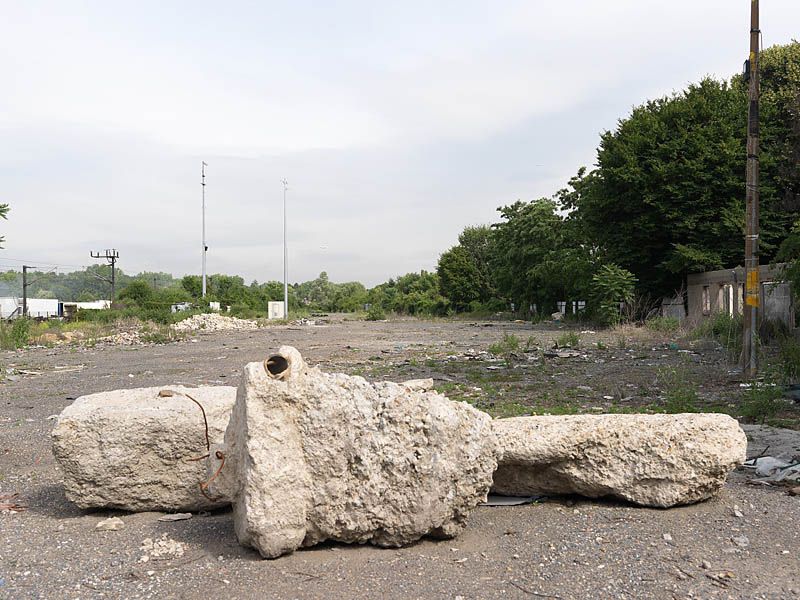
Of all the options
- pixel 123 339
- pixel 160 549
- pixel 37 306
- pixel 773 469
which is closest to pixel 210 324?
pixel 123 339

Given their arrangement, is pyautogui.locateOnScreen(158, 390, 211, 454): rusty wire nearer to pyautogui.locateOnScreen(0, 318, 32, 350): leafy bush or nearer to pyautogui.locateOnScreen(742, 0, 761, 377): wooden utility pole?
pyautogui.locateOnScreen(742, 0, 761, 377): wooden utility pole

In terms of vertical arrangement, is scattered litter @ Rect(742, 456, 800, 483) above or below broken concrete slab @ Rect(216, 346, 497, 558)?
below

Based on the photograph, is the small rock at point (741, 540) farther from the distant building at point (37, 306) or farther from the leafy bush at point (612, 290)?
the distant building at point (37, 306)

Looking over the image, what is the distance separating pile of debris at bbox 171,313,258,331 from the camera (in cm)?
3578

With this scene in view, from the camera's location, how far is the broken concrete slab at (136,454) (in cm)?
483

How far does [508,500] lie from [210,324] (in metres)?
34.1

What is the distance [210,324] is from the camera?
3728 centimetres

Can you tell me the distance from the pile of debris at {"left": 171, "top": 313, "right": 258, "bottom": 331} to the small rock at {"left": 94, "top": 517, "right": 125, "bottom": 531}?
30573mm

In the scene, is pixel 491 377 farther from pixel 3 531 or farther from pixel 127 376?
pixel 3 531

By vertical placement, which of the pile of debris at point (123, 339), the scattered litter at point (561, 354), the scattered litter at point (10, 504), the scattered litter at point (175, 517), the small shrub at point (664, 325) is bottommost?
the scattered litter at point (10, 504)

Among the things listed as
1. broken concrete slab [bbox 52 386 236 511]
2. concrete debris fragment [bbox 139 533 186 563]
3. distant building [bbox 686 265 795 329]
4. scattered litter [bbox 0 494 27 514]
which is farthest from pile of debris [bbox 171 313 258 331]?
concrete debris fragment [bbox 139 533 186 563]

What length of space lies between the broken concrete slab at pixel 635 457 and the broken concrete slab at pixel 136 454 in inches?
88.5

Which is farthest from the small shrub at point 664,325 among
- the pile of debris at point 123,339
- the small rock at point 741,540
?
the small rock at point 741,540

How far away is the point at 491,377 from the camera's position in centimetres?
1244
